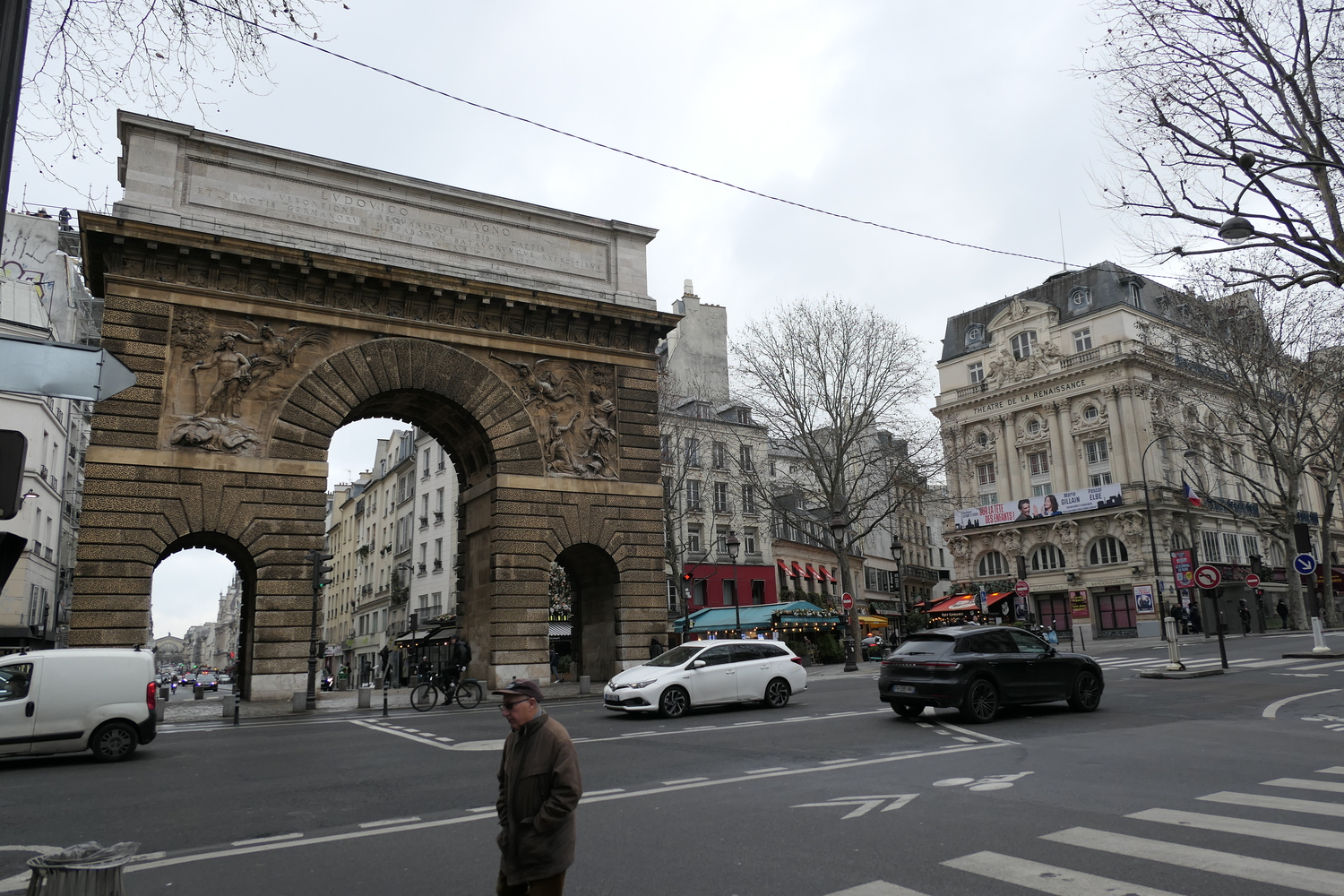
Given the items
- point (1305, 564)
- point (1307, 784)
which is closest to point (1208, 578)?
point (1305, 564)

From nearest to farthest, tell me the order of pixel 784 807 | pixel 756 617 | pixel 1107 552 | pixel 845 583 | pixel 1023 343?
pixel 784 807, pixel 845 583, pixel 756 617, pixel 1107 552, pixel 1023 343

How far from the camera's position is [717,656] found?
60.6ft

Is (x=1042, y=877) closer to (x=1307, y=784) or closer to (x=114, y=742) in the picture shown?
Answer: (x=1307, y=784)

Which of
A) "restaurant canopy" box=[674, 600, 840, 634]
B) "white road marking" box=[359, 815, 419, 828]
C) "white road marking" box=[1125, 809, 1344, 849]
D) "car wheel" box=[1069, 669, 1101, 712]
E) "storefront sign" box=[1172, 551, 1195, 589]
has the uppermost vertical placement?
"storefront sign" box=[1172, 551, 1195, 589]

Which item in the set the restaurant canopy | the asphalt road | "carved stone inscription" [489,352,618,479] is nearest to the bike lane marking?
the asphalt road

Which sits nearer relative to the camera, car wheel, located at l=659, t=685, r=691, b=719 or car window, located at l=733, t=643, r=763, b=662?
car wheel, located at l=659, t=685, r=691, b=719

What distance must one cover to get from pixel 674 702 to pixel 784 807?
9.51m

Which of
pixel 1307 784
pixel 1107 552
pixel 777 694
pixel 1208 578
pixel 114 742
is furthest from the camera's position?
pixel 1107 552

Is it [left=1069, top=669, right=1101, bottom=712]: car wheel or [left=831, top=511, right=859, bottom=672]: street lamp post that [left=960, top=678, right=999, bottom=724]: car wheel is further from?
[left=831, top=511, right=859, bottom=672]: street lamp post

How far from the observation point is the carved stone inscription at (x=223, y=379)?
23.7m

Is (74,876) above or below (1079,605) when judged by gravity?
below

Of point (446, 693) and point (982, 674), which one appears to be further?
point (446, 693)

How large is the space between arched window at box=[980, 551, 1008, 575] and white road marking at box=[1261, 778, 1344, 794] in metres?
55.4

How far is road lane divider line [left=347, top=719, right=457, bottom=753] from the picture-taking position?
46.4 feet
